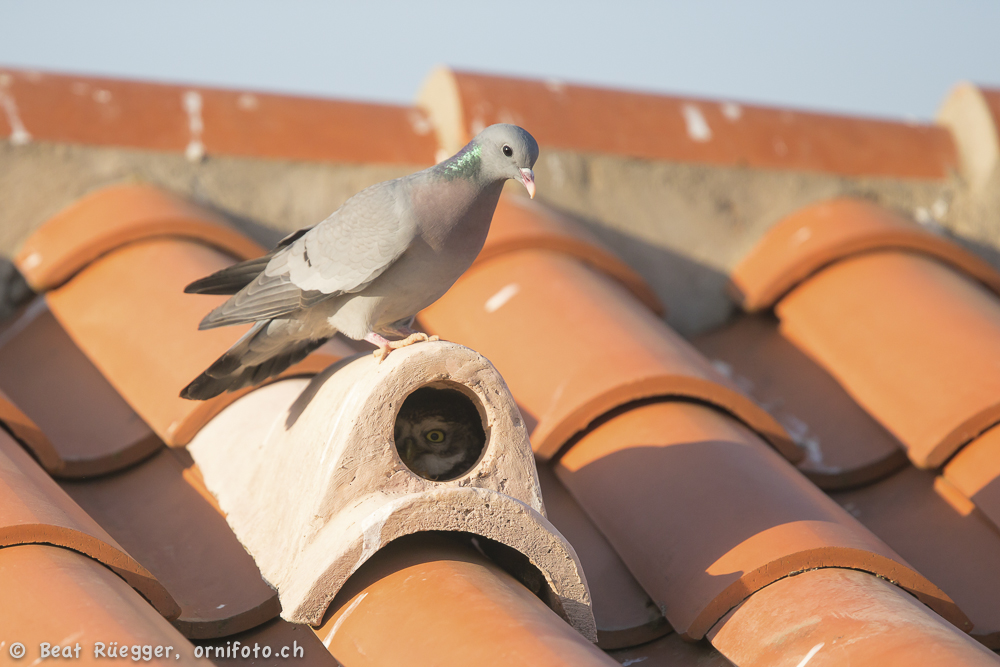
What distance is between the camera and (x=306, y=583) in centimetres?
197

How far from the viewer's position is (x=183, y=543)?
246cm

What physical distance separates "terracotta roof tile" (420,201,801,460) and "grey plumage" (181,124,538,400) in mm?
481

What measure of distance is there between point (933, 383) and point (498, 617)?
1.82 metres

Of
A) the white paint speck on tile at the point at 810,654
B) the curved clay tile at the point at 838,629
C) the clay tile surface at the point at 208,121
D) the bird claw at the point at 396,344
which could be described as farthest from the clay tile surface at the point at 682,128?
the white paint speck on tile at the point at 810,654

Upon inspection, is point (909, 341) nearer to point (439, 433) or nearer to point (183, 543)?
point (439, 433)

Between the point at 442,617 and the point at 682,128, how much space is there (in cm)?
311

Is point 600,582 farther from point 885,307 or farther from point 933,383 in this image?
point 885,307

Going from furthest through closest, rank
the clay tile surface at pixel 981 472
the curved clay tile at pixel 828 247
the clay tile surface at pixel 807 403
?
the curved clay tile at pixel 828 247 → the clay tile surface at pixel 807 403 → the clay tile surface at pixel 981 472

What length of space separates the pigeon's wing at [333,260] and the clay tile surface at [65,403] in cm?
54

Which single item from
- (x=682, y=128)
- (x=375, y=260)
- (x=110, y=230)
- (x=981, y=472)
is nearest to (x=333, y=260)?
(x=375, y=260)

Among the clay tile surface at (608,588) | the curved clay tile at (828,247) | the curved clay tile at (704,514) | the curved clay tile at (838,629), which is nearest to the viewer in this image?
the curved clay tile at (838,629)

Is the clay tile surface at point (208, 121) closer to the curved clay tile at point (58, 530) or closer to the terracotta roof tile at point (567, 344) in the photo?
the terracotta roof tile at point (567, 344)

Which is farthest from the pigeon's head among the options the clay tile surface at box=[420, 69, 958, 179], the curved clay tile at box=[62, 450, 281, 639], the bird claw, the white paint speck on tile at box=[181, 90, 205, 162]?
the white paint speck on tile at box=[181, 90, 205, 162]

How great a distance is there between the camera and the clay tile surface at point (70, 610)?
1685mm
